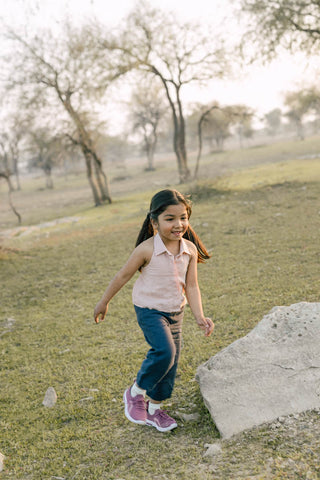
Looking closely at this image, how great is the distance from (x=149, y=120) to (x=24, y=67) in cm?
3515

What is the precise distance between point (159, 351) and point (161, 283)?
1.52ft

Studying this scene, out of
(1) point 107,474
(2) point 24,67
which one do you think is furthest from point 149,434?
(2) point 24,67

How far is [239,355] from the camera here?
10.6 feet

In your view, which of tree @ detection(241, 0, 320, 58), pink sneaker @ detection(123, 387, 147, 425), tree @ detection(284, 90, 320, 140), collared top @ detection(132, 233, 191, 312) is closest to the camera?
collared top @ detection(132, 233, 191, 312)

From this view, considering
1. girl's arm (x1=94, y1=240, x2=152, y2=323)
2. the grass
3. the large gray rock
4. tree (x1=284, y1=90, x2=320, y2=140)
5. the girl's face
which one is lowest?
the grass

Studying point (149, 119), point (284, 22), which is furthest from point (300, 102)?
point (284, 22)

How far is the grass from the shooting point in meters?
2.74

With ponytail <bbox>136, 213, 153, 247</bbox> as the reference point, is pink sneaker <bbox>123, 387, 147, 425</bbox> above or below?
below

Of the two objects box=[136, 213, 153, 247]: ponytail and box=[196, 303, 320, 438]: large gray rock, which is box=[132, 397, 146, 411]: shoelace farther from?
box=[136, 213, 153, 247]: ponytail

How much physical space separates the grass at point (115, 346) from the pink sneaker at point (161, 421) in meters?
0.05

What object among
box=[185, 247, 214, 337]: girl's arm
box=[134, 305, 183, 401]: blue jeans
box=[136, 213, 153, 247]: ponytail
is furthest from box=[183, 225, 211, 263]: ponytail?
box=[134, 305, 183, 401]: blue jeans

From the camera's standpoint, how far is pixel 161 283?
3.01 m

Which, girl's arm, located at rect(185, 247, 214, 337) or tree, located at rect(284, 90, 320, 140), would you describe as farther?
tree, located at rect(284, 90, 320, 140)

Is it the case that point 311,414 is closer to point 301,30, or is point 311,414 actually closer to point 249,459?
point 249,459
